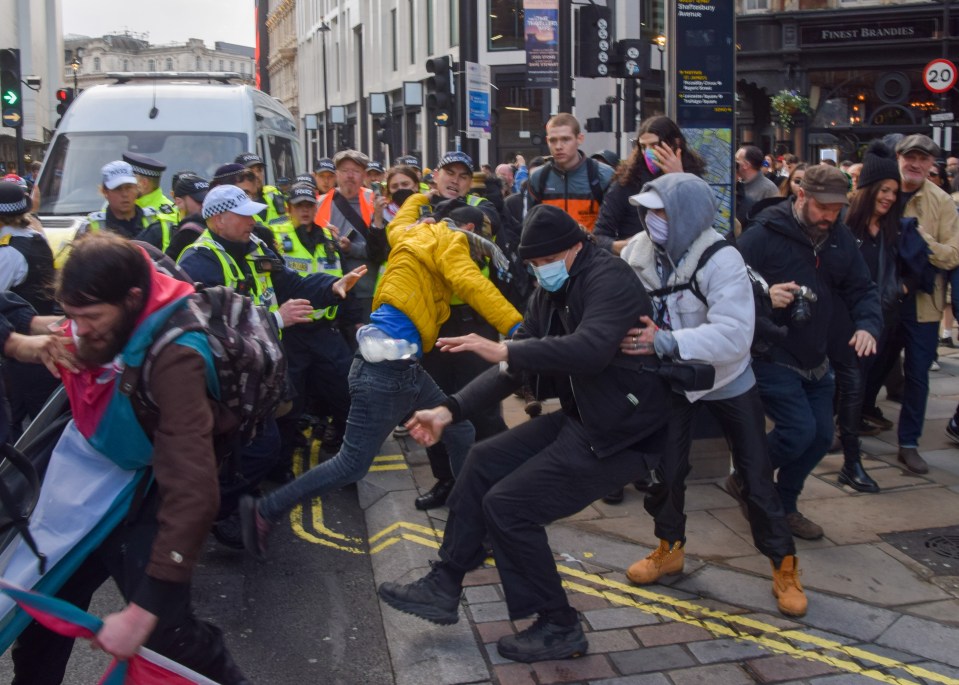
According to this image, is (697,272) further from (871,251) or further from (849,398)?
(871,251)

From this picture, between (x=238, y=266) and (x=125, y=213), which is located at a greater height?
(x=125, y=213)

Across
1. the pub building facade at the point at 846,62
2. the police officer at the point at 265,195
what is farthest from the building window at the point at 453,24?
the police officer at the point at 265,195

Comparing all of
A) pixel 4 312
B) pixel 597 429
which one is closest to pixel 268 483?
pixel 4 312

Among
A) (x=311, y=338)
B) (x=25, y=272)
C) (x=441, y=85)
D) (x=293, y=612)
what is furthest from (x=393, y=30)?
(x=293, y=612)

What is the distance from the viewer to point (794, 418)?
194 inches

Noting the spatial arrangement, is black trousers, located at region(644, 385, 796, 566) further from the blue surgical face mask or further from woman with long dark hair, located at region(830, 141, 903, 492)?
woman with long dark hair, located at region(830, 141, 903, 492)

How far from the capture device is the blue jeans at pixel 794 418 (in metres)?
4.92

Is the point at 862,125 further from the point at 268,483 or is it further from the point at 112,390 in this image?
the point at 112,390

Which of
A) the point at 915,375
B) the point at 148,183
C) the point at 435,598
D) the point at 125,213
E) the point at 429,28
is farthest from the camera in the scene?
the point at 429,28

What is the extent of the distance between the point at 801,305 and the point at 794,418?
0.56 metres

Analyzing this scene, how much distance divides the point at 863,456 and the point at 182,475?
17.3 feet

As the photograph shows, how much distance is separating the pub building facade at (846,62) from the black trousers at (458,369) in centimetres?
2288

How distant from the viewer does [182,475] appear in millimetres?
2744

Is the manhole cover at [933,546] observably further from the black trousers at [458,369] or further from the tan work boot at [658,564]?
the black trousers at [458,369]
